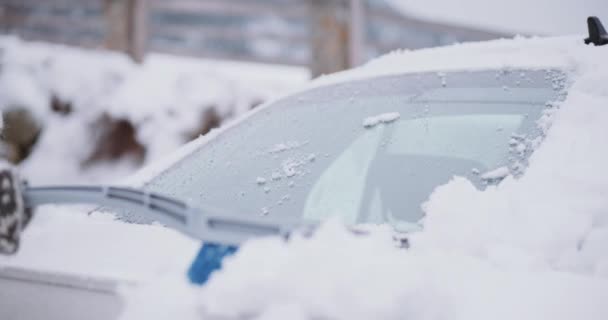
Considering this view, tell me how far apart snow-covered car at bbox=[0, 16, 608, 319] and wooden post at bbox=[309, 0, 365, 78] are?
3612mm

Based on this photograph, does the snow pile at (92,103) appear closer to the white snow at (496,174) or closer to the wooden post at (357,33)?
the wooden post at (357,33)

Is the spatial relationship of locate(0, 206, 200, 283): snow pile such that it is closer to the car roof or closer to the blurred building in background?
the car roof

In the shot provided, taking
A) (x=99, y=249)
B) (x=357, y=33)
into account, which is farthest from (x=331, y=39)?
(x=99, y=249)

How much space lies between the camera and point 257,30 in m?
6.32

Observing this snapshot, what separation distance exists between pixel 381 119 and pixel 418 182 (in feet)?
0.89

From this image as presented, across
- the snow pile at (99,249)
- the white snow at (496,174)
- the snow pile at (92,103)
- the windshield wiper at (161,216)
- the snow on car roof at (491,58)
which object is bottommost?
the snow pile at (92,103)

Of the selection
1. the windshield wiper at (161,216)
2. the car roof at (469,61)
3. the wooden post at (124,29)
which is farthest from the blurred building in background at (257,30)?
the windshield wiper at (161,216)

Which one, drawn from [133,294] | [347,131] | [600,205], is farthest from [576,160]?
[133,294]

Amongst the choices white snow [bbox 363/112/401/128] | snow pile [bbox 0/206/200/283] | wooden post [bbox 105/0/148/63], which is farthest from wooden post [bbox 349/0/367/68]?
snow pile [bbox 0/206/200/283]

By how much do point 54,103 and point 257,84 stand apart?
188cm

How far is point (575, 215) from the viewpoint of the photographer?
0.98 meters

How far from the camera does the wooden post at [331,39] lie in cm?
548

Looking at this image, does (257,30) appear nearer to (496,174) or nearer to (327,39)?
(327,39)

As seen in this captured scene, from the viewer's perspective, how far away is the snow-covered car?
0.79 metres
